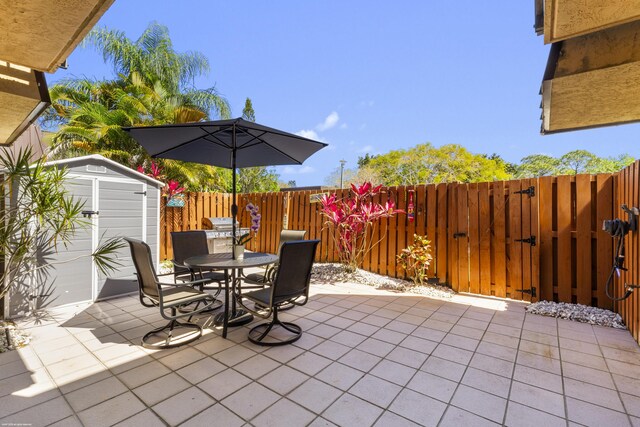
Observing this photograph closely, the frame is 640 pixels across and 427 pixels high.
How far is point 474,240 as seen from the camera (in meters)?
4.44

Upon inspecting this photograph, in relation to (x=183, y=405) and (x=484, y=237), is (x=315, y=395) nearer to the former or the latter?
(x=183, y=405)

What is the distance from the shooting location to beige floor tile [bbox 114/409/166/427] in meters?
1.63

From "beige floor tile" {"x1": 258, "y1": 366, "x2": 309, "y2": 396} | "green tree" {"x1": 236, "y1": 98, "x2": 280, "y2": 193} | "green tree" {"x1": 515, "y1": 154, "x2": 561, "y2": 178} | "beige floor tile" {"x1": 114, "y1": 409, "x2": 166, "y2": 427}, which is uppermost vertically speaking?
"green tree" {"x1": 515, "y1": 154, "x2": 561, "y2": 178}

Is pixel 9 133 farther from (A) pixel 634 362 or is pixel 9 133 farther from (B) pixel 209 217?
(A) pixel 634 362

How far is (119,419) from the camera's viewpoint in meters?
1.67

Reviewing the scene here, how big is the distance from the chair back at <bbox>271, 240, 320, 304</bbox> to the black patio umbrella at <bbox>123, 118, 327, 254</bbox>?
3.16 feet

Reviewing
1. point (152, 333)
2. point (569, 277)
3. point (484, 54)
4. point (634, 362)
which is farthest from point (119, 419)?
point (484, 54)

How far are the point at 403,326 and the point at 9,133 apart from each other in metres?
5.08

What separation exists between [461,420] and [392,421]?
419mm

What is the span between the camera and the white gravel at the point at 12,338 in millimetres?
2564

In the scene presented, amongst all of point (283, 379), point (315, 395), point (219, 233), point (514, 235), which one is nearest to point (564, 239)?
point (514, 235)

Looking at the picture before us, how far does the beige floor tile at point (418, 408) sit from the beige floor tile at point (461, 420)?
38mm

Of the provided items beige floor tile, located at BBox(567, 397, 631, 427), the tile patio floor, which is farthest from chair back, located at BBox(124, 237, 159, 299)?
beige floor tile, located at BBox(567, 397, 631, 427)

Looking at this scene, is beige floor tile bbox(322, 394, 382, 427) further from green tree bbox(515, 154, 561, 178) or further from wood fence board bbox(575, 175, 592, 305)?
green tree bbox(515, 154, 561, 178)
